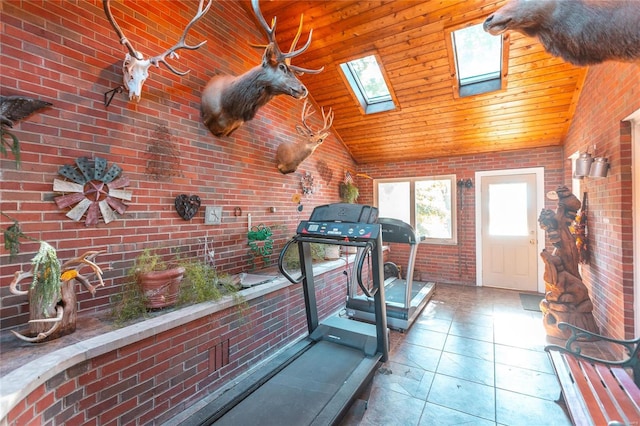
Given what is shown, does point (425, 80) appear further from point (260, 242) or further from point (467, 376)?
point (467, 376)

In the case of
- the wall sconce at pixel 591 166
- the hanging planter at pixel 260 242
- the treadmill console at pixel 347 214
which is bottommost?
the hanging planter at pixel 260 242

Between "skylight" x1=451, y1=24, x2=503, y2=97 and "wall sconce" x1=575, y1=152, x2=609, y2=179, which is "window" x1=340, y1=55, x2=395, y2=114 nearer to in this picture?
"skylight" x1=451, y1=24, x2=503, y2=97

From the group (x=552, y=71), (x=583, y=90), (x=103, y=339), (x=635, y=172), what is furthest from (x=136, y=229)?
(x=583, y=90)

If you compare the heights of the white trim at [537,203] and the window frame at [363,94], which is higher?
the window frame at [363,94]

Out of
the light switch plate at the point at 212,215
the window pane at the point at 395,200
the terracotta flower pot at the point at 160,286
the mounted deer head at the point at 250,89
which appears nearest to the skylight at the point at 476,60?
the mounted deer head at the point at 250,89

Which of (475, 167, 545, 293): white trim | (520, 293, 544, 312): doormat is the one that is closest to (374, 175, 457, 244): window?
(475, 167, 545, 293): white trim

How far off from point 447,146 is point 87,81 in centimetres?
508

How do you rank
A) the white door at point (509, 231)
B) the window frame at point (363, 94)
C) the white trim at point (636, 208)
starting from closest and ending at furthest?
the white trim at point (636, 208) < the window frame at point (363, 94) < the white door at point (509, 231)

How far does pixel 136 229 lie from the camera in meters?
2.27

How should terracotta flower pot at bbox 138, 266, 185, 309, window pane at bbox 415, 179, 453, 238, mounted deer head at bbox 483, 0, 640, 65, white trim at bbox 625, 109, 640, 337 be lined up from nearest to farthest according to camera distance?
mounted deer head at bbox 483, 0, 640, 65
terracotta flower pot at bbox 138, 266, 185, 309
white trim at bbox 625, 109, 640, 337
window pane at bbox 415, 179, 453, 238

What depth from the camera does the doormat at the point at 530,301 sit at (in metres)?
4.11

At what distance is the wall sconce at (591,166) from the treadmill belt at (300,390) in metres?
2.90

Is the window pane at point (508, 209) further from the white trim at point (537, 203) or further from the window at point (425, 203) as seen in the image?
the window at point (425, 203)

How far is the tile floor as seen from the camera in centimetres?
205
